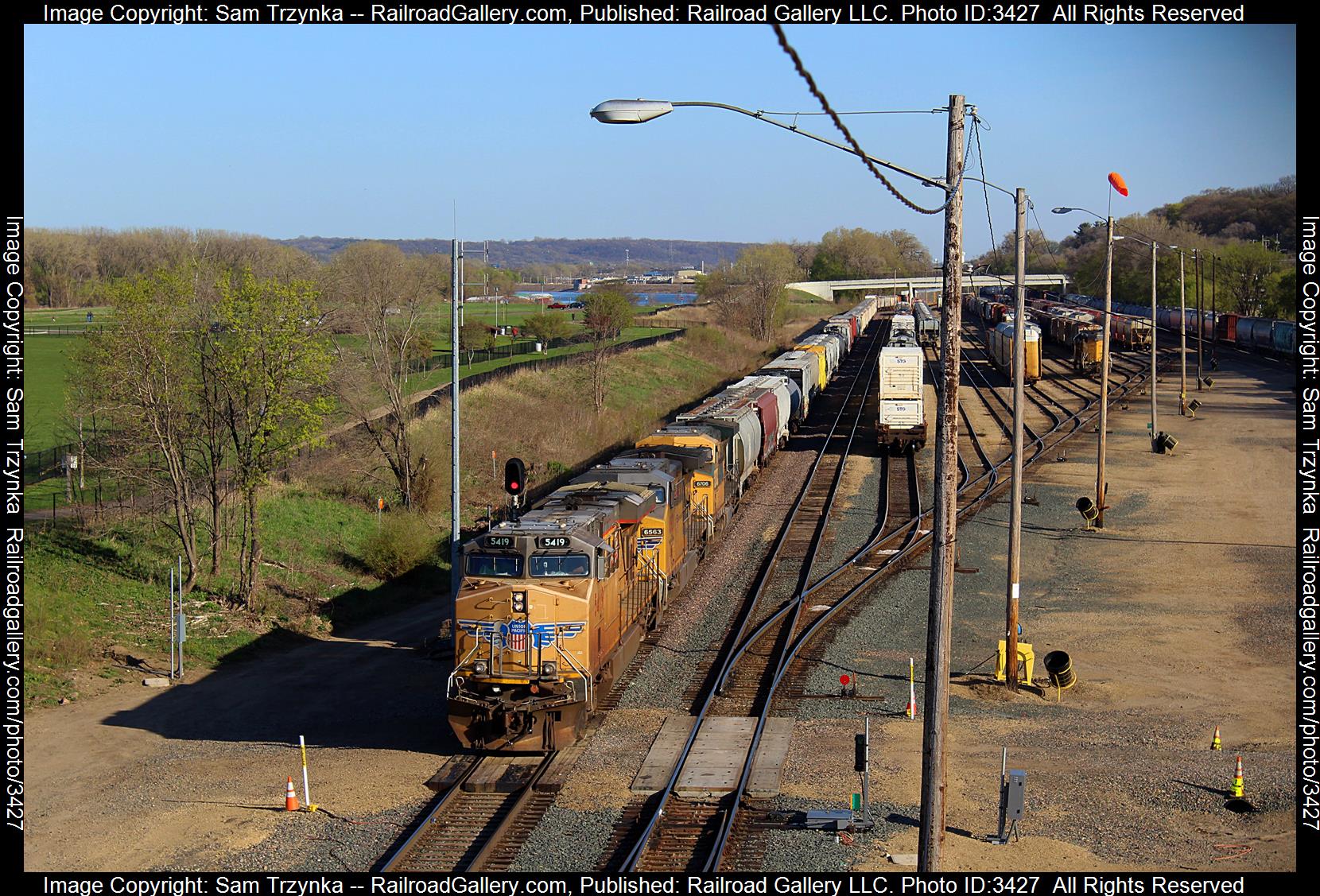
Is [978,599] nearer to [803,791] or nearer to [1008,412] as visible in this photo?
[803,791]

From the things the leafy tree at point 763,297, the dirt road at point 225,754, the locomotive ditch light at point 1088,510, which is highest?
the leafy tree at point 763,297

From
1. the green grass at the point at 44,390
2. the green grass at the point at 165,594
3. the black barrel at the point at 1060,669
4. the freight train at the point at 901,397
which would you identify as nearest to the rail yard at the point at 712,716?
the black barrel at the point at 1060,669

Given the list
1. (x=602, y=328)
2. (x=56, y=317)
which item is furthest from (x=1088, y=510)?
(x=56, y=317)

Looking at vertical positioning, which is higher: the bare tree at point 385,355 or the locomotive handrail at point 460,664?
the bare tree at point 385,355

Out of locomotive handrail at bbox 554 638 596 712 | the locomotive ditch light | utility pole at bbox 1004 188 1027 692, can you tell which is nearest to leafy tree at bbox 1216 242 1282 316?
the locomotive ditch light

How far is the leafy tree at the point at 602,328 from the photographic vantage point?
2547 inches

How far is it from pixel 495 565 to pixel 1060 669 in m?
10.5

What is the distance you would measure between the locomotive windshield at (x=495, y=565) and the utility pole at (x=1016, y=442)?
8.94 meters

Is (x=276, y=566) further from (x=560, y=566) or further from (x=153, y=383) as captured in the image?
(x=560, y=566)

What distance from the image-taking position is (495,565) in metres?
18.7

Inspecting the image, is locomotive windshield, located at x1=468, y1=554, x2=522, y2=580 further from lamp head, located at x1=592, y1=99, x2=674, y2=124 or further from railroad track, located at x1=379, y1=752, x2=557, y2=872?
lamp head, located at x1=592, y1=99, x2=674, y2=124

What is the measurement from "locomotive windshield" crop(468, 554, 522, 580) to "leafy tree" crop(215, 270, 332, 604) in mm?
13697

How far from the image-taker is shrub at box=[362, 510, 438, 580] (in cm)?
3444

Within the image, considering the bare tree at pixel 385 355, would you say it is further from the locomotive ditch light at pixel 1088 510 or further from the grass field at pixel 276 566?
the locomotive ditch light at pixel 1088 510
